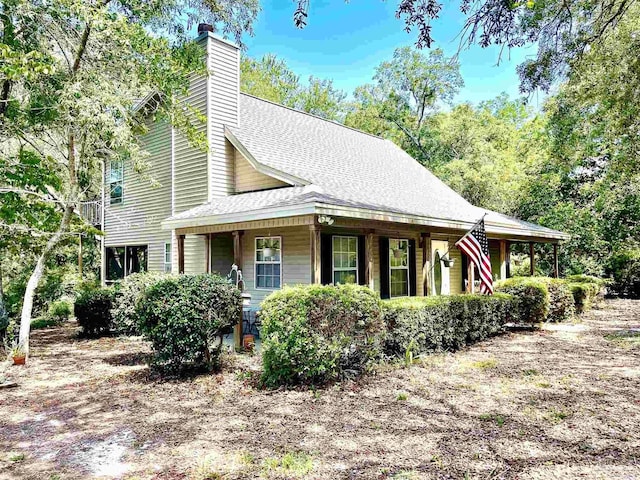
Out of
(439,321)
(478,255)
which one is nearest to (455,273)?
(478,255)

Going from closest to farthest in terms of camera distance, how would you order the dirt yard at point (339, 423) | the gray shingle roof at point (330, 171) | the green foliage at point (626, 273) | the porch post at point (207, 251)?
the dirt yard at point (339, 423), the gray shingle roof at point (330, 171), the porch post at point (207, 251), the green foliage at point (626, 273)

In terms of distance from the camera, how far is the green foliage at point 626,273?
747 inches

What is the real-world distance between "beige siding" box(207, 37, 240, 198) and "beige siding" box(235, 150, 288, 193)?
206mm

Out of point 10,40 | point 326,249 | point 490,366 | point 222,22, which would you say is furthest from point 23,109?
point 490,366

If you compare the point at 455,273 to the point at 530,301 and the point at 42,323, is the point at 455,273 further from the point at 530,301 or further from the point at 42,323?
the point at 42,323

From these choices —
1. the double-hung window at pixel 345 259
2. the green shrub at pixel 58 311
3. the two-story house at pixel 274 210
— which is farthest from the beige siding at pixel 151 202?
the double-hung window at pixel 345 259

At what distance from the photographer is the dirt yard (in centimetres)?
387

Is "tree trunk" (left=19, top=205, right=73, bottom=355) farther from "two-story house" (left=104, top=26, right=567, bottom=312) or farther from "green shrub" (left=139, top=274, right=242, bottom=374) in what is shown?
"green shrub" (left=139, top=274, right=242, bottom=374)

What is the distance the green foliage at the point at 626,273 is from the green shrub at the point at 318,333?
17214 millimetres

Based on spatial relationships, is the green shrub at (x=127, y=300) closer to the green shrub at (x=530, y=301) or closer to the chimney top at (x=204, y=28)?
the chimney top at (x=204, y=28)

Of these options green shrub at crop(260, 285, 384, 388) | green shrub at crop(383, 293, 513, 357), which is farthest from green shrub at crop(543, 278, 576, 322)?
green shrub at crop(260, 285, 384, 388)

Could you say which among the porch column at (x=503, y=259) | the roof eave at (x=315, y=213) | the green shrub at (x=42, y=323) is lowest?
the green shrub at (x=42, y=323)

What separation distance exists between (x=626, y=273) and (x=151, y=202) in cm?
1904

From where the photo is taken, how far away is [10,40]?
8.15 metres
